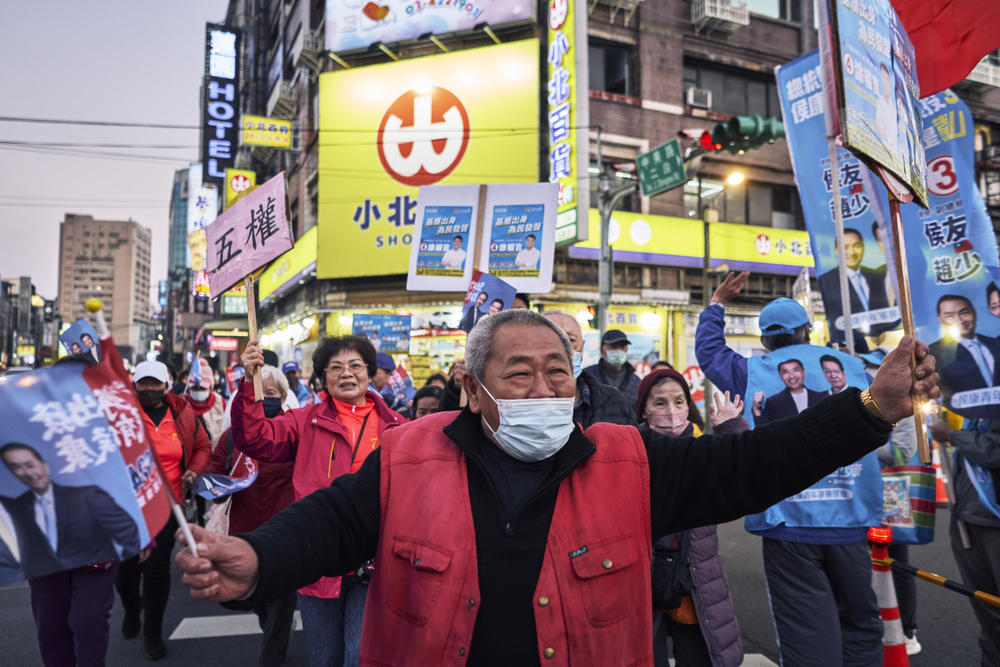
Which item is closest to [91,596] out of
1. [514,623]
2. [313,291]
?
[514,623]

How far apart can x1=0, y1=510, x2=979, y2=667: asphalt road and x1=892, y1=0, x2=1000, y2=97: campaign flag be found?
145 inches

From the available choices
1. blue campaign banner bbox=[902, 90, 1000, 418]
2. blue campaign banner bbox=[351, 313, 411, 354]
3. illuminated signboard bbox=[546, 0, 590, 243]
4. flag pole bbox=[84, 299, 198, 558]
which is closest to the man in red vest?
flag pole bbox=[84, 299, 198, 558]

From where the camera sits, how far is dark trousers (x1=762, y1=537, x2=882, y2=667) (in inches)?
132

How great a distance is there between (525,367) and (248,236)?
260 cm

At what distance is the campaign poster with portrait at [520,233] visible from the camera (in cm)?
647

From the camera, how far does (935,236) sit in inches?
188

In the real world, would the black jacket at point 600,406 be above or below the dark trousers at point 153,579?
above

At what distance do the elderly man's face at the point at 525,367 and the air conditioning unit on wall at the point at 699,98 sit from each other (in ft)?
69.7

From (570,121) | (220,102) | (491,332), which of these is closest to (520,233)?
(491,332)

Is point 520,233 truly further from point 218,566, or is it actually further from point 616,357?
point 218,566

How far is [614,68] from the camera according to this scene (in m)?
21.2

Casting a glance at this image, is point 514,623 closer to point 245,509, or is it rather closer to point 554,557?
point 554,557

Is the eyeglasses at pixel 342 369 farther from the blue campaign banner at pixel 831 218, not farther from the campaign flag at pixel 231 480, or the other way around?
the blue campaign banner at pixel 831 218

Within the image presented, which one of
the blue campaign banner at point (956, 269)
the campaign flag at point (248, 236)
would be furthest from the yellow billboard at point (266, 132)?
the blue campaign banner at point (956, 269)
